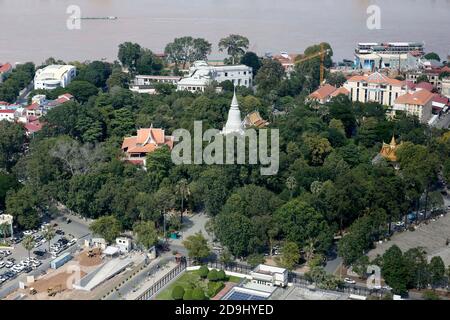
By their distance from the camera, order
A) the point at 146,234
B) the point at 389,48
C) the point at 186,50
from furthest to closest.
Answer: the point at 389,48, the point at 186,50, the point at 146,234

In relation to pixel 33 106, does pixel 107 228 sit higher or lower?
lower

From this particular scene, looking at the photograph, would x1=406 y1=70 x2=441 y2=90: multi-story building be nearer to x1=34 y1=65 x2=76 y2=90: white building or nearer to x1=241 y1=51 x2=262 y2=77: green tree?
x1=241 y1=51 x2=262 y2=77: green tree

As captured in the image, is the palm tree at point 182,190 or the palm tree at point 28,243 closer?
the palm tree at point 28,243

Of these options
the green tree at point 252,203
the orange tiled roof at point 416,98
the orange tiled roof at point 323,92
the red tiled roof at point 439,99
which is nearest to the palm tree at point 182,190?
the green tree at point 252,203

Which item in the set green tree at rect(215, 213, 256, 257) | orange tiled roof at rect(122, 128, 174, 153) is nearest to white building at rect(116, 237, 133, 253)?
green tree at rect(215, 213, 256, 257)

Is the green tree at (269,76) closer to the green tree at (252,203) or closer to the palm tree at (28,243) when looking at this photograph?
the green tree at (252,203)

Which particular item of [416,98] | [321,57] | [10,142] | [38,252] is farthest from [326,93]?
[38,252]

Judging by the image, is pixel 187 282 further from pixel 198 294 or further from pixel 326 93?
pixel 326 93
